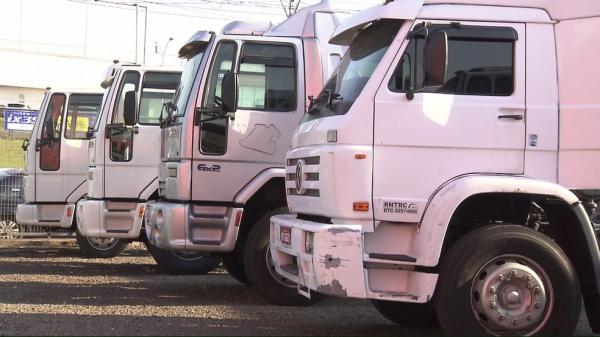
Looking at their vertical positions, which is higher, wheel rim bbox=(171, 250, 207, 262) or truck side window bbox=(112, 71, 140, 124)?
truck side window bbox=(112, 71, 140, 124)

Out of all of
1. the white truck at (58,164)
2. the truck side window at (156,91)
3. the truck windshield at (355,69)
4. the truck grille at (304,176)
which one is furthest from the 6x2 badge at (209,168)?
the white truck at (58,164)

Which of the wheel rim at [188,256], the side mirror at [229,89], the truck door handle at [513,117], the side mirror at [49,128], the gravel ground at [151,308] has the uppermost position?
the side mirror at [229,89]

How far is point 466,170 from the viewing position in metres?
5.90

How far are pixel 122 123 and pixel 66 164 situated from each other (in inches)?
117

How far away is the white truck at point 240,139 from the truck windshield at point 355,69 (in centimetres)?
195

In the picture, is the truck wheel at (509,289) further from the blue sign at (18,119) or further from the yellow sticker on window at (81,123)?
the blue sign at (18,119)

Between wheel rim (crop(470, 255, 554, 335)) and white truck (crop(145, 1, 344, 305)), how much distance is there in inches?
121

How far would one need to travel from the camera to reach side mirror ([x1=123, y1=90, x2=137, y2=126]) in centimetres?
1075

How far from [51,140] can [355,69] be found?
890cm

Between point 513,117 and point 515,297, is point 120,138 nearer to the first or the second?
point 513,117

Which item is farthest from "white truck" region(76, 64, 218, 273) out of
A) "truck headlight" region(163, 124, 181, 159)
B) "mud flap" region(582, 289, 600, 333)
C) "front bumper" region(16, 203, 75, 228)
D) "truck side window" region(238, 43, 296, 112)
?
"mud flap" region(582, 289, 600, 333)

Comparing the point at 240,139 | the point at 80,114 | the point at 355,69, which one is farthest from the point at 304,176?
the point at 80,114

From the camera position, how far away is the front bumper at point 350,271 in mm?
5664

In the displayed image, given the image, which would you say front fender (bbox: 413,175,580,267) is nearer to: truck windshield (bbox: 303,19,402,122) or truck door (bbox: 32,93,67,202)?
truck windshield (bbox: 303,19,402,122)
